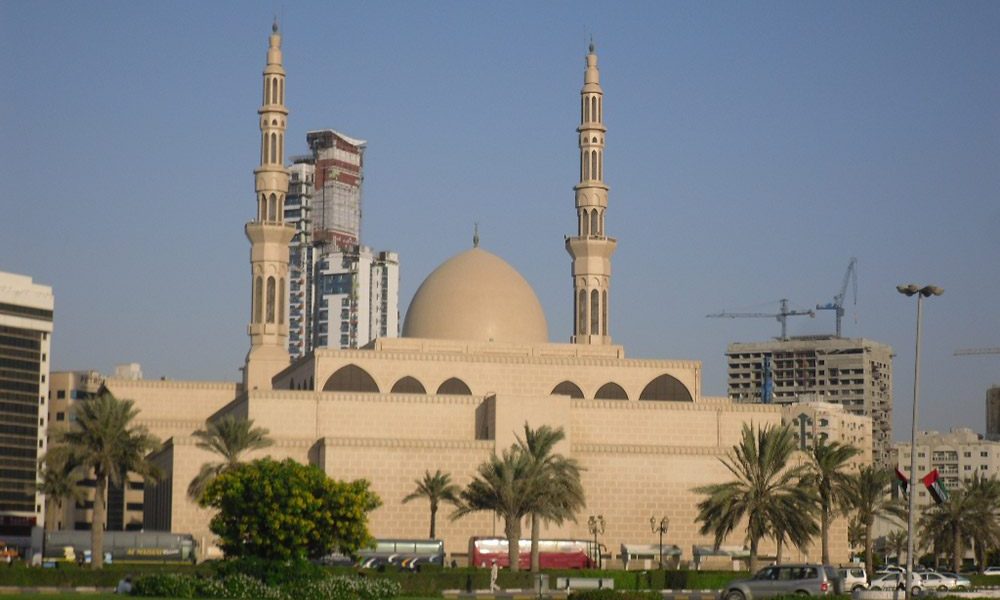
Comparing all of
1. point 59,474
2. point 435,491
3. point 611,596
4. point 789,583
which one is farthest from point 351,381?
point 611,596

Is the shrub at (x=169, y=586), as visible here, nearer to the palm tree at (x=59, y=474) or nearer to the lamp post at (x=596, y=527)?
the palm tree at (x=59, y=474)

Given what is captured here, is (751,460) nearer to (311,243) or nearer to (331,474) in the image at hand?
(331,474)

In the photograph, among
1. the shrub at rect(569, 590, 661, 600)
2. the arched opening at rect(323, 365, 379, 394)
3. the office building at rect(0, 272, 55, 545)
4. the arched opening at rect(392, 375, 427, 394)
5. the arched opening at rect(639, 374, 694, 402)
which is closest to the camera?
the shrub at rect(569, 590, 661, 600)

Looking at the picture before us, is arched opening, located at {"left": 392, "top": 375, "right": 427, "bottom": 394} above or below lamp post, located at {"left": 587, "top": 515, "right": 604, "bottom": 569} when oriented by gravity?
above

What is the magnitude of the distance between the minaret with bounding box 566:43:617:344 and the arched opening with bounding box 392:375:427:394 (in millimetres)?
7326

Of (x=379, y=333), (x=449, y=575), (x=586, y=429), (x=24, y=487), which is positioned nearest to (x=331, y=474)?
(x=586, y=429)

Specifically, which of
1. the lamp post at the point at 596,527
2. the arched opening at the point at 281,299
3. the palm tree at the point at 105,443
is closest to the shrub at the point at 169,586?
the palm tree at the point at 105,443

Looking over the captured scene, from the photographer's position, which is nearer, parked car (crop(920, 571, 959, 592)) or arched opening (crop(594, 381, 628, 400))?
parked car (crop(920, 571, 959, 592))

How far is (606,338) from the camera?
72062 mm

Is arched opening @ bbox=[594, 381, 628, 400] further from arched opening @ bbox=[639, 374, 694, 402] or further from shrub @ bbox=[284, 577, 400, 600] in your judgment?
shrub @ bbox=[284, 577, 400, 600]

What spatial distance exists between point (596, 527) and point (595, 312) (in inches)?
408

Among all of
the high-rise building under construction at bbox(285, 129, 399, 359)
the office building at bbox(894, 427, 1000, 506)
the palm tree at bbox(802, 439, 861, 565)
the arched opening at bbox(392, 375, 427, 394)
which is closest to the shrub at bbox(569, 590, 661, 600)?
the palm tree at bbox(802, 439, 861, 565)

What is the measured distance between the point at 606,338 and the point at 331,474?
48.5 ft

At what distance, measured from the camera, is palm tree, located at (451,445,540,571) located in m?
56.0
